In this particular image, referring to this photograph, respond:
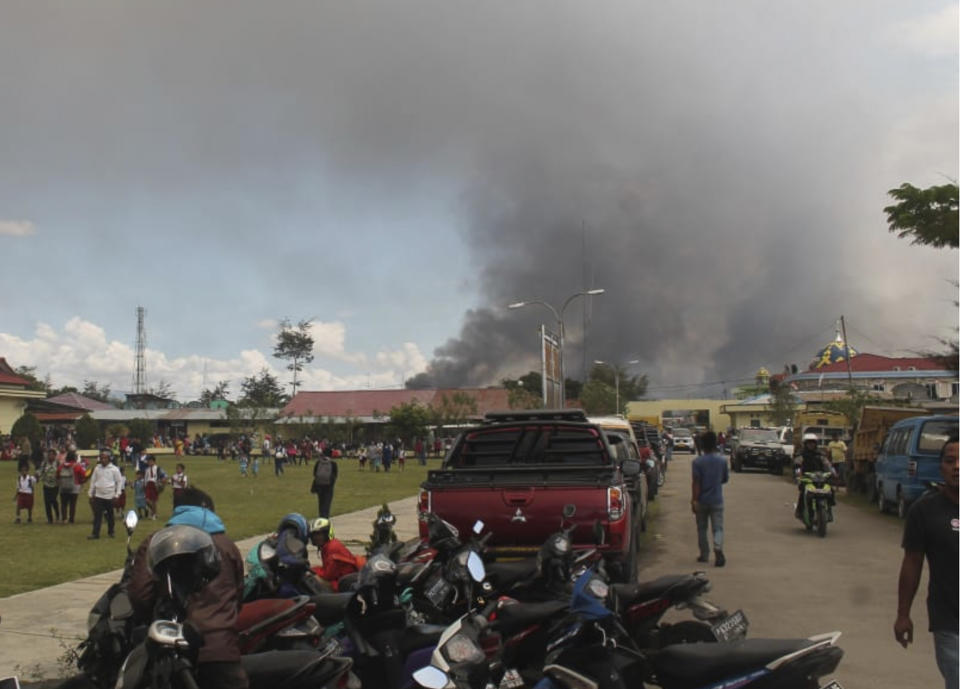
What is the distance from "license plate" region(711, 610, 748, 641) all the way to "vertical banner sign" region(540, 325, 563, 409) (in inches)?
847

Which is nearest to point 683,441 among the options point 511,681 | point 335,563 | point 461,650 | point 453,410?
point 453,410

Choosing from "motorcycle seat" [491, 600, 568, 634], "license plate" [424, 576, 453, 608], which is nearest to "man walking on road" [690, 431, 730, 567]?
"license plate" [424, 576, 453, 608]

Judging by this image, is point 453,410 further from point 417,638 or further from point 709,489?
point 417,638

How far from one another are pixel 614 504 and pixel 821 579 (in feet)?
13.0

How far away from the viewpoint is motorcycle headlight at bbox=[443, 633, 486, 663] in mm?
4031

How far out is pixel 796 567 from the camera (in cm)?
1127

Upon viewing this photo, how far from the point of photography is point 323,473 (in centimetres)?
1684

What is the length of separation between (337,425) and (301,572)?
63.6 metres

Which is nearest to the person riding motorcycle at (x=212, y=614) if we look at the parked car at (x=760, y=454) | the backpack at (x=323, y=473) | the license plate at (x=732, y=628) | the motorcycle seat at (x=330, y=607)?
the motorcycle seat at (x=330, y=607)

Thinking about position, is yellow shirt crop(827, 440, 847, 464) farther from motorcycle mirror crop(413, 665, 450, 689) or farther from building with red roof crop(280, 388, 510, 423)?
building with red roof crop(280, 388, 510, 423)

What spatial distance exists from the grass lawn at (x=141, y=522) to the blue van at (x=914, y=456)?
11373mm

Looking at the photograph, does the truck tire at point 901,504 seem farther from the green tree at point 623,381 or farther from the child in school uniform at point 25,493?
the green tree at point 623,381

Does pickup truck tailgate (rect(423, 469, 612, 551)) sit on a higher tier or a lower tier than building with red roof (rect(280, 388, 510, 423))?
lower

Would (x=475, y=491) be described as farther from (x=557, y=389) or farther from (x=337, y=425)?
(x=337, y=425)
